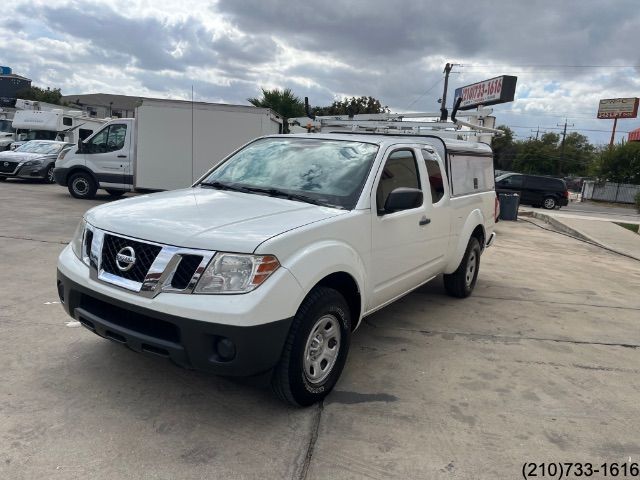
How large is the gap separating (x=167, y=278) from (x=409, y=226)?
2234 millimetres

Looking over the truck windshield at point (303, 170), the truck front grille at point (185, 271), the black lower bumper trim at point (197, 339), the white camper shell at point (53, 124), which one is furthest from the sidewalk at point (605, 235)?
the white camper shell at point (53, 124)

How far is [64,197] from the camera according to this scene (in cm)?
1436

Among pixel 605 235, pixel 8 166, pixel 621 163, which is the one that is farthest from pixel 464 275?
pixel 621 163

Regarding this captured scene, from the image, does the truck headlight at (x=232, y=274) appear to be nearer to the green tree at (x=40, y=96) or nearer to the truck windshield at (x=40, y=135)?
the truck windshield at (x=40, y=135)

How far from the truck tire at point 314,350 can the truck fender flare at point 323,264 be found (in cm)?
13

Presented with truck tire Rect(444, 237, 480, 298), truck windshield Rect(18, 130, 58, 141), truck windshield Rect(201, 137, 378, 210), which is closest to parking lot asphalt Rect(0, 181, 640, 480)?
truck tire Rect(444, 237, 480, 298)

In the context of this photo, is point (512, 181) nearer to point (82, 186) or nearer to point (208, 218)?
point (82, 186)

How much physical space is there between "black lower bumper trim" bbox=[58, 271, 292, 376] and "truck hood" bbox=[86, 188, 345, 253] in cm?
43

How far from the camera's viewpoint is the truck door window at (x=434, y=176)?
4898 mm

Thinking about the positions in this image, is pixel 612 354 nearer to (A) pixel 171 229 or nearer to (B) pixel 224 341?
(B) pixel 224 341

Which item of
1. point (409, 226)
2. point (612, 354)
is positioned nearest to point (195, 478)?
point (409, 226)

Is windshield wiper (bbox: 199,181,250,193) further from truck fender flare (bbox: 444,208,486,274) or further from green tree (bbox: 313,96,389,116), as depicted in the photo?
green tree (bbox: 313,96,389,116)

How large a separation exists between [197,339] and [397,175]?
229 cm

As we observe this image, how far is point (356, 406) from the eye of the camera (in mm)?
3441
